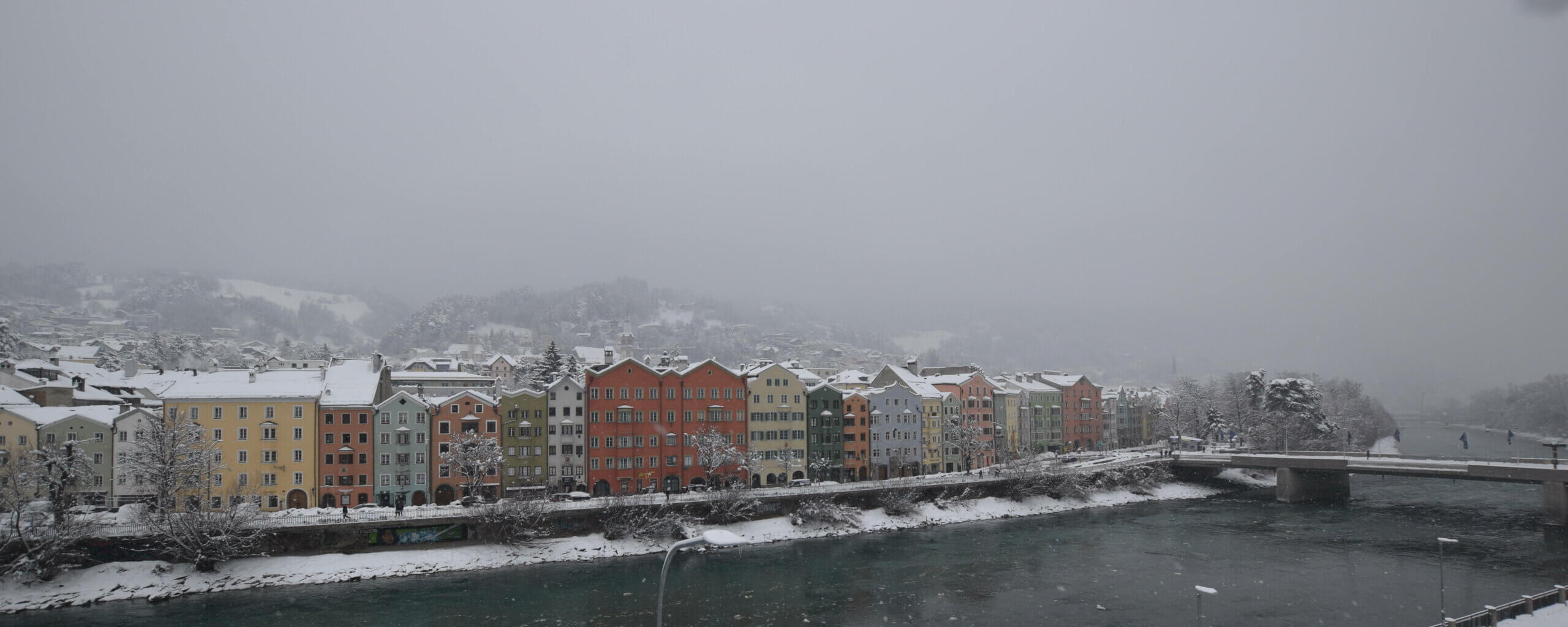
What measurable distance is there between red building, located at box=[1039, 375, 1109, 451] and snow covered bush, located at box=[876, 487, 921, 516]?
5066 cm

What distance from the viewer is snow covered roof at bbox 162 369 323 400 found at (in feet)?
201

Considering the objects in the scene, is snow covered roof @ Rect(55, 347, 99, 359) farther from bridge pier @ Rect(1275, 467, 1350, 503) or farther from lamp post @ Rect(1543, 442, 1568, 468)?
lamp post @ Rect(1543, 442, 1568, 468)

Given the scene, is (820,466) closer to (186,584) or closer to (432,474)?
(432,474)

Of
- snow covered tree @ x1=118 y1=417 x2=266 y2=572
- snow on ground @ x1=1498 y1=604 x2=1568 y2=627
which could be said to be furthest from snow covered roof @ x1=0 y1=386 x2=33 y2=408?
snow on ground @ x1=1498 y1=604 x2=1568 y2=627

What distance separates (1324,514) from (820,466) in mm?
43637

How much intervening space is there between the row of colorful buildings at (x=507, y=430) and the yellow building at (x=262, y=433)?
92mm

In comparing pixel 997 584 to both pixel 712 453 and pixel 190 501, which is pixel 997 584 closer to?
pixel 712 453

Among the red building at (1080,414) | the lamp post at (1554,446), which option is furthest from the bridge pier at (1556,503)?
the red building at (1080,414)

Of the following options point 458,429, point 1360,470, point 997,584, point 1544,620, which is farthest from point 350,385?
point 1360,470

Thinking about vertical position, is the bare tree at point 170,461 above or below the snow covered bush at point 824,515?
above

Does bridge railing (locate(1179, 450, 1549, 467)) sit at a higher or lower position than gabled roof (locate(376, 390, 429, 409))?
lower

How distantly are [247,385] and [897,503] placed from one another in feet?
171

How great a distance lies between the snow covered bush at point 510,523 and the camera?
55844 mm

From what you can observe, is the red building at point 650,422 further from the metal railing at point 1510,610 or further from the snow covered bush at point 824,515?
the metal railing at point 1510,610
